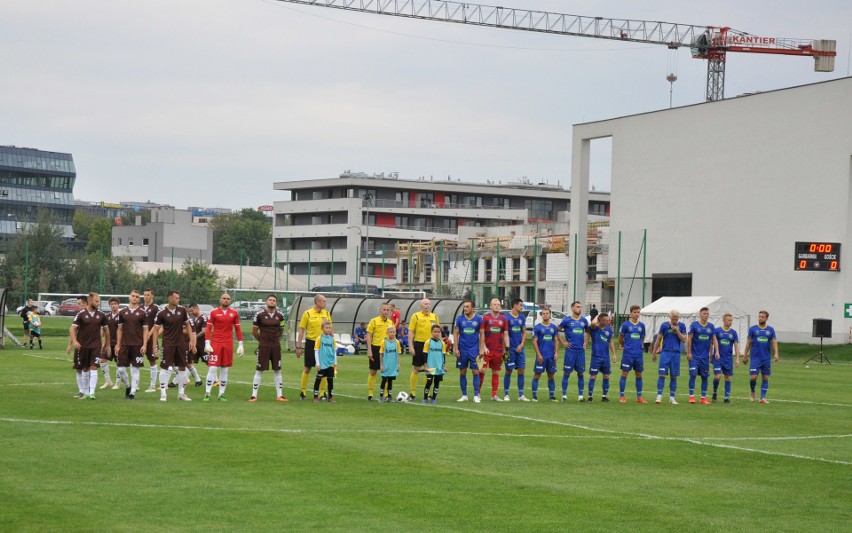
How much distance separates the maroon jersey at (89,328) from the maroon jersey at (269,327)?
3340 mm

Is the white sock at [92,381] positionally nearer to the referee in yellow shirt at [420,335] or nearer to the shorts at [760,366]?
the referee in yellow shirt at [420,335]

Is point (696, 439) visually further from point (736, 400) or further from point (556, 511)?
point (736, 400)

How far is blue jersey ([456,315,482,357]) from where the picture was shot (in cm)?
2539

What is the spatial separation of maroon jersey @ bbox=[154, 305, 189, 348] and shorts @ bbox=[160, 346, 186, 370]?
0.10 meters

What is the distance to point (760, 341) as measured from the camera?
2828 cm

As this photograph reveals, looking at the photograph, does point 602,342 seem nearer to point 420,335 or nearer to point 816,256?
point 420,335

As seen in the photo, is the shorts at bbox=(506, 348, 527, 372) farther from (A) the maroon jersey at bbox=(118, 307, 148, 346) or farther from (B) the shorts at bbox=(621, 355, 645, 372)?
(A) the maroon jersey at bbox=(118, 307, 148, 346)

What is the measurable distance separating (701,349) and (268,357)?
1047 cm

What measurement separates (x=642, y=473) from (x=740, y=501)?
208 cm

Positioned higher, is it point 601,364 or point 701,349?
point 701,349

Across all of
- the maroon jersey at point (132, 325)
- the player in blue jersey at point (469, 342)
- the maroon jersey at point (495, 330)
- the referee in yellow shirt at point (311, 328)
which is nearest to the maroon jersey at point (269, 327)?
the referee in yellow shirt at point (311, 328)

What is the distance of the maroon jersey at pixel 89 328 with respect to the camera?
23703 millimetres

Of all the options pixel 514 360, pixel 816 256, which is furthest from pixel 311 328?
pixel 816 256

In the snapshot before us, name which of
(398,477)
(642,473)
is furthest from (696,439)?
(398,477)
